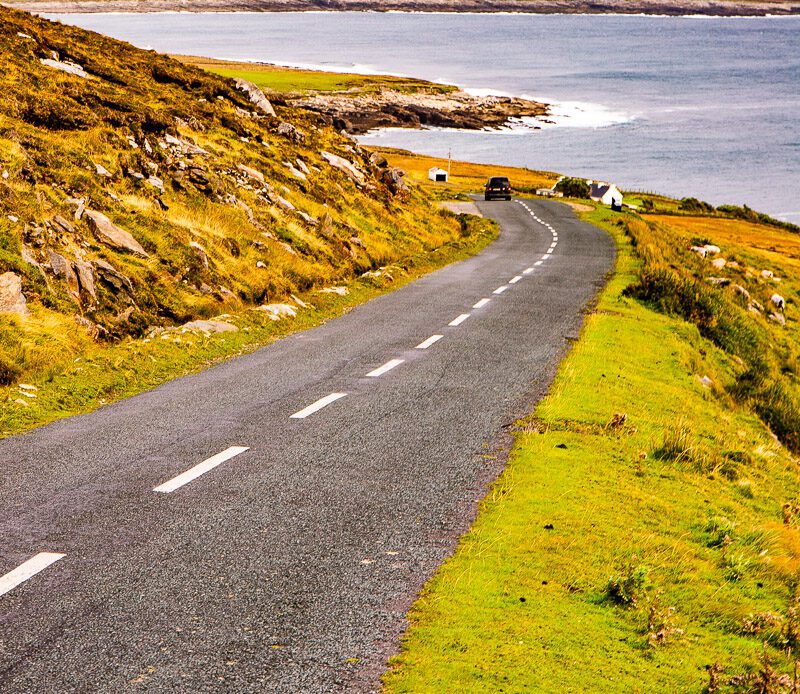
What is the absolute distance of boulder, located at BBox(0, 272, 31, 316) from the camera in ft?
41.1

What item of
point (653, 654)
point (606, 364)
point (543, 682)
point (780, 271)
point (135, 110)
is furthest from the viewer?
point (780, 271)

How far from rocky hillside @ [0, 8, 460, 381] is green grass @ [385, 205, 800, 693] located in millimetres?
7775

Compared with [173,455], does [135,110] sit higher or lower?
higher

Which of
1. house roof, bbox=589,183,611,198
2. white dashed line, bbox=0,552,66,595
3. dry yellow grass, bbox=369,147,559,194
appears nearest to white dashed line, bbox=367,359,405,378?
white dashed line, bbox=0,552,66,595

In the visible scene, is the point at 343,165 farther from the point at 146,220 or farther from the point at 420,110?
the point at 420,110

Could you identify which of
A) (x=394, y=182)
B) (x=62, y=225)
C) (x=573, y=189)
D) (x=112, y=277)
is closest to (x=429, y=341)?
(x=112, y=277)

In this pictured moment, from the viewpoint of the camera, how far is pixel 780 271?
132 ft

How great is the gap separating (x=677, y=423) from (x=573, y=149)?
375 feet

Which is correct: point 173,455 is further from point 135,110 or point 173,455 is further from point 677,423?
point 135,110

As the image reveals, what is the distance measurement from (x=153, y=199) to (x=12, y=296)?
7.40m

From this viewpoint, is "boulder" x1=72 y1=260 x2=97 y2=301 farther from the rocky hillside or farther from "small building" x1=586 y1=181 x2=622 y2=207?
"small building" x1=586 y1=181 x2=622 y2=207

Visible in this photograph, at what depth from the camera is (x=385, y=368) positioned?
12.5 meters

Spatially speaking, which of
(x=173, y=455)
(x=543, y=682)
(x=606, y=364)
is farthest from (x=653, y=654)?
(x=606, y=364)

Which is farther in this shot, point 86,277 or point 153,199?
point 153,199
